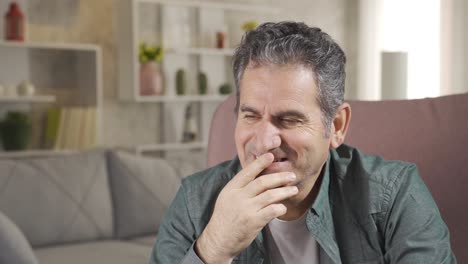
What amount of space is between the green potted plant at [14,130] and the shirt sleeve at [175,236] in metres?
3.26

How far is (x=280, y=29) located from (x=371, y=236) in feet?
1.37

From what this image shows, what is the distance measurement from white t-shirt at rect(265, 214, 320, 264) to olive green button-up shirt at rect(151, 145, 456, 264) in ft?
0.09

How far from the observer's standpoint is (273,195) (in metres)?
1.22

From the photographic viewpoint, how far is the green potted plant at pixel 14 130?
4500 mm

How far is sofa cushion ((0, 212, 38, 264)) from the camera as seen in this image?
2424 mm

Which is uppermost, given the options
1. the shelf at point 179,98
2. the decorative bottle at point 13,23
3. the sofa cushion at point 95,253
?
the decorative bottle at point 13,23

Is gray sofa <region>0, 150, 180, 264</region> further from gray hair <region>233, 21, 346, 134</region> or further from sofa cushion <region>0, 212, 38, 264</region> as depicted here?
gray hair <region>233, 21, 346, 134</region>

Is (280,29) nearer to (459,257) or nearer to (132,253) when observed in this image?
(459,257)

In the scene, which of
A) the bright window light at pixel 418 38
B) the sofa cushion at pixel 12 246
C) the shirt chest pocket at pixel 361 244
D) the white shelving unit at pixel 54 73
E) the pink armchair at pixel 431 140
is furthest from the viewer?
the bright window light at pixel 418 38

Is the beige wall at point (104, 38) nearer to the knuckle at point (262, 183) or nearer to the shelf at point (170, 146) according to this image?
the shelf at point (170, 146)

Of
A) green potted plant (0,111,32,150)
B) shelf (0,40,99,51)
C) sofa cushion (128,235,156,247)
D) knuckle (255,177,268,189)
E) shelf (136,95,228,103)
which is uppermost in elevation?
shelf (0,40,99,51)

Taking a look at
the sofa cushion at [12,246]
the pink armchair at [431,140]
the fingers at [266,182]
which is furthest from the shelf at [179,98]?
the fingers at [266,182]

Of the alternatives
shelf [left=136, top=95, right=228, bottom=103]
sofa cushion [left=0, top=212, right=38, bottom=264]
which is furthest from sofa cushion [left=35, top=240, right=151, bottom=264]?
shelf [left=136, top=95, right=228, bottom=103]

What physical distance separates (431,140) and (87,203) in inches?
82.2
